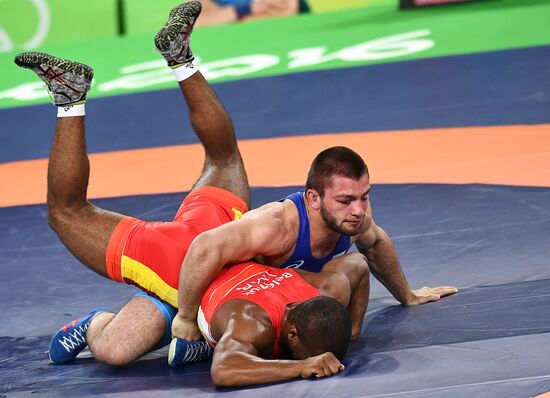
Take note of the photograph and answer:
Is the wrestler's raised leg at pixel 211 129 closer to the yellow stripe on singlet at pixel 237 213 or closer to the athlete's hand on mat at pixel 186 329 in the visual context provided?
the yellow stripe on singlet at pixel 237 213

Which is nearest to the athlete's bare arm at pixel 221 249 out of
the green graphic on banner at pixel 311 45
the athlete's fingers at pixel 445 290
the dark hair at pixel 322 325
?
the dark hair at pixel 322 325

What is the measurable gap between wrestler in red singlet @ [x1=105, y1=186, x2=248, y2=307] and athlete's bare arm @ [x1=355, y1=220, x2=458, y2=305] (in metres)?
0.76

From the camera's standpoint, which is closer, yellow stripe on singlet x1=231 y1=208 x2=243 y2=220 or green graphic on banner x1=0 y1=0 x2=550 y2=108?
yellow stripe on singlet x1=231 y1=208 x2=243 y2=220

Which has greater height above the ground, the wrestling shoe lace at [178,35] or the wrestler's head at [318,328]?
the wrestling shoe lace at [178,35]

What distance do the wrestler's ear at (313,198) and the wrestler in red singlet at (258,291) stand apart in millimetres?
310

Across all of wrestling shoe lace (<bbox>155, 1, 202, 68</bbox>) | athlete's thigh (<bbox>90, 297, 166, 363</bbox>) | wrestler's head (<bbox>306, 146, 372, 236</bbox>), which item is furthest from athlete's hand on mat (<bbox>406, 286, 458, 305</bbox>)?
wrestling shoe lace (<bbox>155, 1, 202, 68</bbox>)

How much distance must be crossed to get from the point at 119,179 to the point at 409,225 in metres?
2.83

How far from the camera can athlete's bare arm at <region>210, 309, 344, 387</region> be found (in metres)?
4.34

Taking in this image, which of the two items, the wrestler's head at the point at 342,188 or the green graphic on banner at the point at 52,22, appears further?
the green graphic on banner at the point at 52,22

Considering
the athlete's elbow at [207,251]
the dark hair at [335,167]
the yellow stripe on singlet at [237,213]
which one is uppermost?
the dark hair at [335,167]

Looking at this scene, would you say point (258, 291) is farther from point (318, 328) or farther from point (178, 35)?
point (178, 35)

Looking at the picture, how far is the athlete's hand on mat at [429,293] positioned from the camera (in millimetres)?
5270

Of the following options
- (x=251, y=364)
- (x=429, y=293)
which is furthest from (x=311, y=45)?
(x=251, y=364)

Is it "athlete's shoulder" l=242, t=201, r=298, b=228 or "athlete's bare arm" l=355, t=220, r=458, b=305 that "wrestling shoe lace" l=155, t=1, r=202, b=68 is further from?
"athlete's bare arm" l=355, t=220, r=458, b=305
